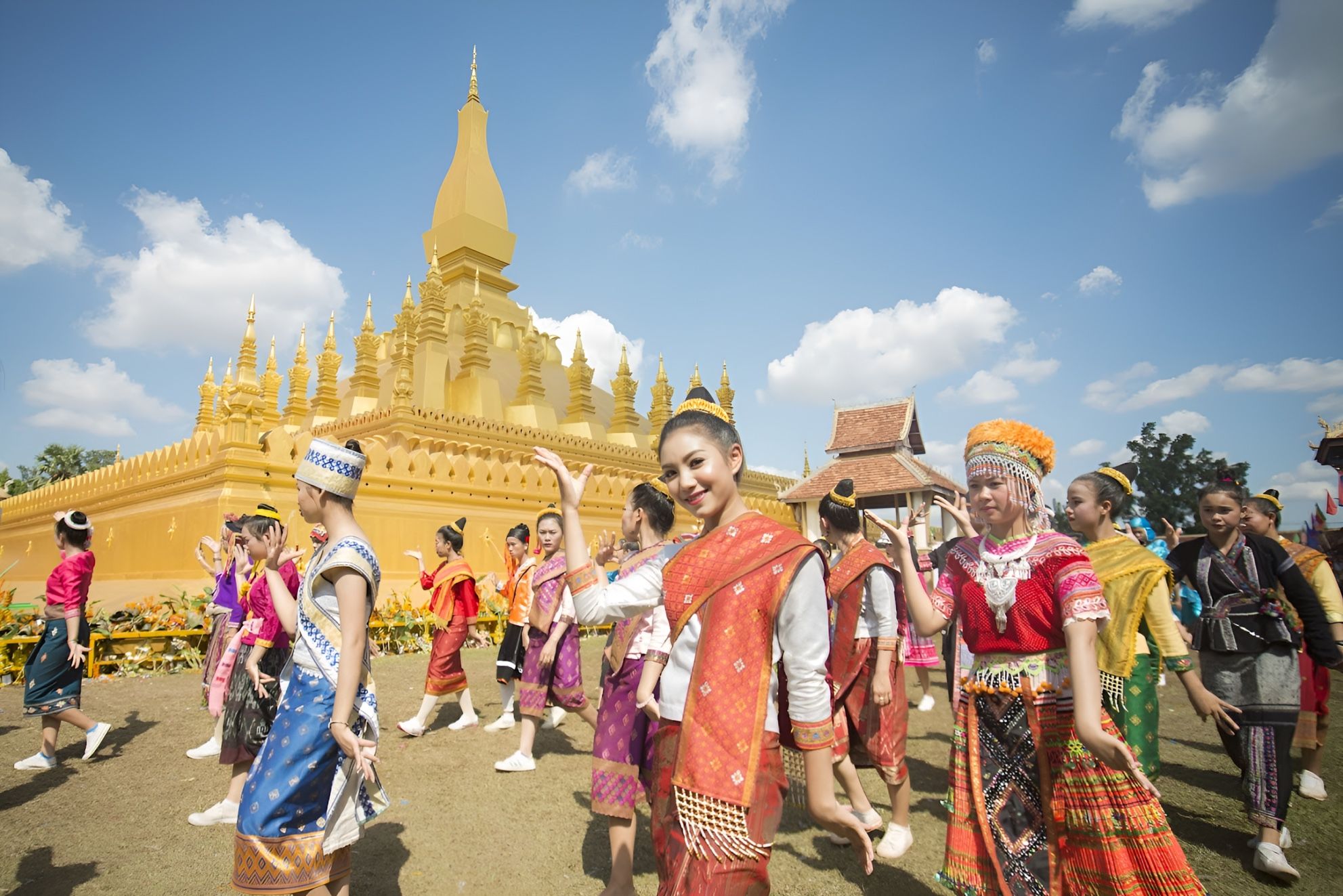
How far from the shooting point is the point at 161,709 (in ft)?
23.7

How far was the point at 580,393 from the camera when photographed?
2167cm

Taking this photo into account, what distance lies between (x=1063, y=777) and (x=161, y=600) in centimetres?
1176

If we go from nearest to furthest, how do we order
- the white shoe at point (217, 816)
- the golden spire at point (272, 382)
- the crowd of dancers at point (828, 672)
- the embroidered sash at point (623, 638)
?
the crowd of dancers at point (828, 672), the embroidered sash at point (623, 638), the white shoe at point (217, 816), the golden spire at point (272, 382)

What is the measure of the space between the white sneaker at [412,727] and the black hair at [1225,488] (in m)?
6.55

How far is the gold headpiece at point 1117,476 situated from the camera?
166 inches

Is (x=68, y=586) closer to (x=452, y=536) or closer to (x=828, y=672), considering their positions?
(x=452, y=536)

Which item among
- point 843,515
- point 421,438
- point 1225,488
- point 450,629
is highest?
point 421,438

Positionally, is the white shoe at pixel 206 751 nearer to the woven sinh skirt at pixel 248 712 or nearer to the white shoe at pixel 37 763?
the white shoe at pixel 37 763

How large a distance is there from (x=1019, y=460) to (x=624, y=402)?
774 inches

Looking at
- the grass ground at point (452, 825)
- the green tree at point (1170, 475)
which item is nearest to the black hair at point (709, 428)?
the grass ground at point (452, 825)

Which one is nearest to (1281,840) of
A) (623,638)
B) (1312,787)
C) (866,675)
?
(1312,787)

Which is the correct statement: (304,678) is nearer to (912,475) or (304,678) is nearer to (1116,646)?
(1116,646)

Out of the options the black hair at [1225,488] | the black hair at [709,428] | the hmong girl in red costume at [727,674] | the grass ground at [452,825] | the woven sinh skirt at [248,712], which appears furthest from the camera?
the black hair at [1225,488]

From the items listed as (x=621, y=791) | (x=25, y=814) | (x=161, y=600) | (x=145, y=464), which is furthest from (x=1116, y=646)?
(x=145, y=464)
